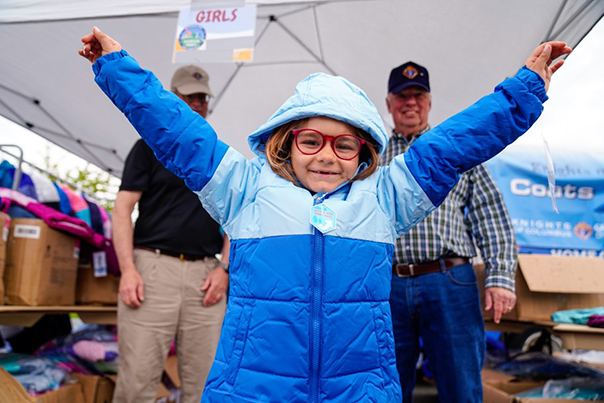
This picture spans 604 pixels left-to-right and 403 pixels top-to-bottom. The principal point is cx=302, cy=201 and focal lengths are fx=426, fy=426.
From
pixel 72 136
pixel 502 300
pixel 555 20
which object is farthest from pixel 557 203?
pixel 72 136

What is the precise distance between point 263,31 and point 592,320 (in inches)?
111

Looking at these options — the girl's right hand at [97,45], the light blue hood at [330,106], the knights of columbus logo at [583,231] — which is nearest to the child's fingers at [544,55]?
the light blue hood at [330,106]

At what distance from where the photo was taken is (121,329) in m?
2.06

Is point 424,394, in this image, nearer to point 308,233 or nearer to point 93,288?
point 93,288

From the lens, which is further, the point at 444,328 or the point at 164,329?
the point at 164,329

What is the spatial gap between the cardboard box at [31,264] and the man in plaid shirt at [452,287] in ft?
5.88

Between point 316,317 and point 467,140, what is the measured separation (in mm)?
615

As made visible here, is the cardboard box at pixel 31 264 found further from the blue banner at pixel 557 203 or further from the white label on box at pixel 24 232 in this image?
the blue banner at pixel 557 203

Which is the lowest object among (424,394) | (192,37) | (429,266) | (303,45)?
(424,394)

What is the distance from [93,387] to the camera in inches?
97.3

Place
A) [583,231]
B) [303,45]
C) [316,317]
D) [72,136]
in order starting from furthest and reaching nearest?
1. [72,136]
2. [583,231]
3. [303,45]
4. [316,317]

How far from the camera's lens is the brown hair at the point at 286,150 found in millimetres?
1234

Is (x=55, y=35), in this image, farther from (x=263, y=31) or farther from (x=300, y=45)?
(x=300, y=45)

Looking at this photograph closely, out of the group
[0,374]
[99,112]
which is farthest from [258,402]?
[99,112]
